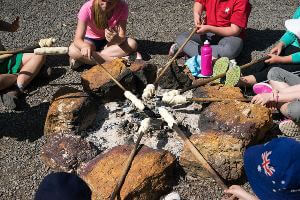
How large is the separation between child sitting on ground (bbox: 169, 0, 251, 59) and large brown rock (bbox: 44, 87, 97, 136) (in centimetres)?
159

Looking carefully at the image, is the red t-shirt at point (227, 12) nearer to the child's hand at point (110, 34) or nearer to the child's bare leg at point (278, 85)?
the child's bare leg at point (278, 85)

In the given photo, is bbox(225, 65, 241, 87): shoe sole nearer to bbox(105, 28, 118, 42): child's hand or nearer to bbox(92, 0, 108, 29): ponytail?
bbox(105, 28, 118, 42): child's hand

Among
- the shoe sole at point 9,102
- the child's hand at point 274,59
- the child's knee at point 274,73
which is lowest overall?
the shoe sole at point 9,102

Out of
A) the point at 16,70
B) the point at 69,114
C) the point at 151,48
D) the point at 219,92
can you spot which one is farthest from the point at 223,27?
the point at 16,70

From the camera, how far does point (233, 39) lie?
474 cm

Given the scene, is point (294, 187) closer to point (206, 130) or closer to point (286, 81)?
point (206, 130)

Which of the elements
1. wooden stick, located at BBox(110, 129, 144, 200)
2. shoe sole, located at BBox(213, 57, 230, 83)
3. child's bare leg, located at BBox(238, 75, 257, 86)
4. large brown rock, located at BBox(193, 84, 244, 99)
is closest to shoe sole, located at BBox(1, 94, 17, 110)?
wooden stick, located at BBox(110, 129, 144, 200)

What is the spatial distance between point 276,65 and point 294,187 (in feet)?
8.37

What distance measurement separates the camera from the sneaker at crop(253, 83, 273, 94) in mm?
4062

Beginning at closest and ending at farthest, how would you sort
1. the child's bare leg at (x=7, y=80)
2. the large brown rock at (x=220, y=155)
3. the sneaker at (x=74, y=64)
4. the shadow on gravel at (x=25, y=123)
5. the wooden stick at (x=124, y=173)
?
the wooden stick at (x=124, y=173), the large brown rock at (x=220, y=155), the shadow on gravel at (x=25, y=123), the child's bare leg at (x=7, y=80), the sneaker at (x=74, y=64)

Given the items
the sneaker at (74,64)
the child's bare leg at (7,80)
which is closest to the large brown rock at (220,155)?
the sneaker at (74,64)

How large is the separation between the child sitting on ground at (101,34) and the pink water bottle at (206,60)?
0.81 m

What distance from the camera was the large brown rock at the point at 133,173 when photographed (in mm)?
2955

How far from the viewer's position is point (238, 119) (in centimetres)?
339
